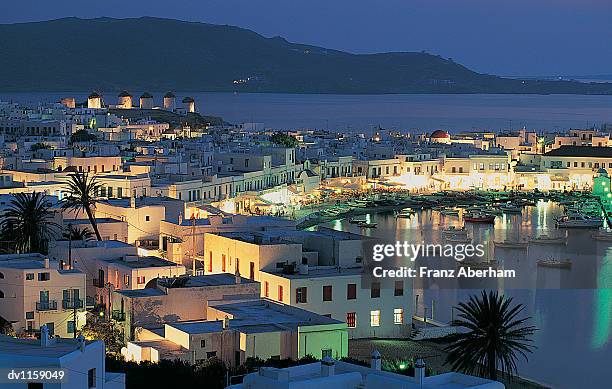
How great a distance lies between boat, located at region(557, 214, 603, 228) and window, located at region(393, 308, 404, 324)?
53.1 feet

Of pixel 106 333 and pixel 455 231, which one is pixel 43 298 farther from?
pixel 455 231

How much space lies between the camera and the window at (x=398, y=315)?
14250mm

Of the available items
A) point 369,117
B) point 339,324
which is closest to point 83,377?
point 339,324

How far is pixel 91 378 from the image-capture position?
769 cm

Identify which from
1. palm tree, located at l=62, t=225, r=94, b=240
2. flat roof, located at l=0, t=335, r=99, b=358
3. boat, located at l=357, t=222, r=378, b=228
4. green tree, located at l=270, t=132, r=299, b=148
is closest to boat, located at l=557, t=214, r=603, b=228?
boat, located at l=357, t=222, r=378, b=228

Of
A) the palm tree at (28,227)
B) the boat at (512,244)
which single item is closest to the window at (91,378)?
the palm tree at (28,227)

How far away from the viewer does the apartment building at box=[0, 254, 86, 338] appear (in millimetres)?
12656

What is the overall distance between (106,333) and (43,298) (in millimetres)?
883

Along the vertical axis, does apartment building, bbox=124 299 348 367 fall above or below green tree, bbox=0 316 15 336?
above

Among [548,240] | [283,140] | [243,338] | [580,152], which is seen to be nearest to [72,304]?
[243,338]

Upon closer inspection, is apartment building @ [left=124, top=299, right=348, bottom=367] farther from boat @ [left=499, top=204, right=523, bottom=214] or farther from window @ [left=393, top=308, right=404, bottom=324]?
boat @ [left=499, top=204, right=523, bottom=214]

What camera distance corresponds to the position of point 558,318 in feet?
56.7

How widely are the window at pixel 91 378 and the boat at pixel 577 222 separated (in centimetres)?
2317

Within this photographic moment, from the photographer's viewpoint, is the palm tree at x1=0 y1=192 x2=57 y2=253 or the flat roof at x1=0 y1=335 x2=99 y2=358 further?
the palm tree at x1=0 y1=192 x2=57 y2=253
